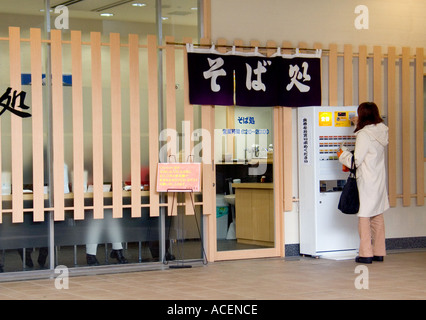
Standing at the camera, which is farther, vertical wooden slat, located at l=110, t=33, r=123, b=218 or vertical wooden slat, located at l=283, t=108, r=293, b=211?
vertical wooden slat, located at l=283, t=108, r=293, b=211

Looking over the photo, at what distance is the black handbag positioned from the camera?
8320 mm

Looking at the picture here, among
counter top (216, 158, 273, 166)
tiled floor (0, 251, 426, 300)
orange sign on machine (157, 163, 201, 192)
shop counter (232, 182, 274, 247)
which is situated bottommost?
tiled floor (0, 251, 426, 300)

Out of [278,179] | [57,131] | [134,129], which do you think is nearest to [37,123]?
[57,131]

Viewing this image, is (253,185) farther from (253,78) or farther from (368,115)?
(368,115)

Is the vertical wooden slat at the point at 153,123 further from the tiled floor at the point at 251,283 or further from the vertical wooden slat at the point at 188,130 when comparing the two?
the tiled floor at the point at 251,283

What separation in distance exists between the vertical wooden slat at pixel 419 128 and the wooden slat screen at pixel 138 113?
0.5 inches

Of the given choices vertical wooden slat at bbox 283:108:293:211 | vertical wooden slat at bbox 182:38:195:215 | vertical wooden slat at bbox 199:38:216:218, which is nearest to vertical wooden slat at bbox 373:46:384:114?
vertical wooden slat at bbox 283:108:293:211

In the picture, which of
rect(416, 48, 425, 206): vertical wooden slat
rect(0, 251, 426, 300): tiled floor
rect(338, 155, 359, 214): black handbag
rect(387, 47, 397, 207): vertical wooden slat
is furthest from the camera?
rect(416, 48, 425, 206): vertical wooden slat

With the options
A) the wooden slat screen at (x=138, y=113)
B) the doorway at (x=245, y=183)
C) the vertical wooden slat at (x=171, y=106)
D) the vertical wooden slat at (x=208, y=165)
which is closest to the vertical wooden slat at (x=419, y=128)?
the wooden slat screen at (x=138, y=113)

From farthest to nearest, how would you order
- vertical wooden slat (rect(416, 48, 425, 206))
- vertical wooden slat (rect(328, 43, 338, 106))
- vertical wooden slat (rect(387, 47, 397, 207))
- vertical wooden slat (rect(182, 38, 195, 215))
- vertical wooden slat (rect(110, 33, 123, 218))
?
vertical wooden slat (rect(416, 48, 425, 206)) → vertical wooden slat (rect(387, 47, 397, 207)) → vertical wooden slat (rect(328, 43, 338, 106)) → vertical wooden slat (rect(182, 38, 195, 215)) → vertical wooden slat (rect(110, 33, 123, 218))

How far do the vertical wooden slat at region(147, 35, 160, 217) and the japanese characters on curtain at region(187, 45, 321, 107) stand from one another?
1.40 ft

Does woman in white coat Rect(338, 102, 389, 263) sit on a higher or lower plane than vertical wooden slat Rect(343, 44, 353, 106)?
lower

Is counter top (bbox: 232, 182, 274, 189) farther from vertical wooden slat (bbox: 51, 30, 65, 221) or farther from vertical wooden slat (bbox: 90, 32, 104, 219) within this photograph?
vertical wooden slat (bbox: 51, 30, 65, 221)
